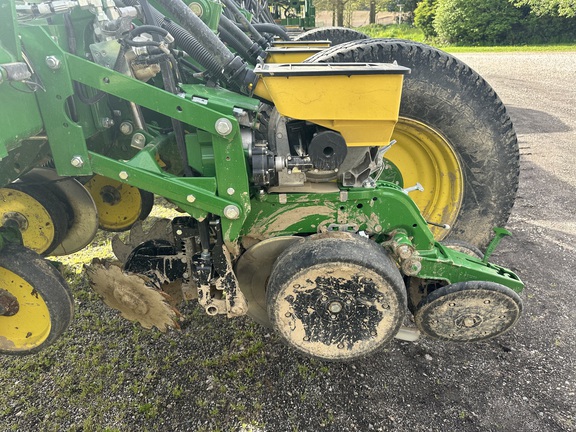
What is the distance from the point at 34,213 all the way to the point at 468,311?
2.50 metres

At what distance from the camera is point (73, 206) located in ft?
8.95

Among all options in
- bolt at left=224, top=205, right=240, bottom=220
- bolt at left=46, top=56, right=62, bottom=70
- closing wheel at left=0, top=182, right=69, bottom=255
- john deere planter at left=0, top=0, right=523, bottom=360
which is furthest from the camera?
closing wheel at left=0, top=182, right=69, bottom=255

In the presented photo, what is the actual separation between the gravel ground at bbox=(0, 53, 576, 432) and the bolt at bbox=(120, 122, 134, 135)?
1206mm

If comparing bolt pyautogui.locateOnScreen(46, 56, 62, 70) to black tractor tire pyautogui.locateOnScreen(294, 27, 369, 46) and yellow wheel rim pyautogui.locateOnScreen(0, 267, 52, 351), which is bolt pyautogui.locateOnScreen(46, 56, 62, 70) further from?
black tractor tire pyautogui.locateOnScreen(294, 27, 369, 46)

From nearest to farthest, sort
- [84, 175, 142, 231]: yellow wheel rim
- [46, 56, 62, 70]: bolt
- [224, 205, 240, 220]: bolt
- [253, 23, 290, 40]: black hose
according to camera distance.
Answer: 1. [46, 56, 62, 70]: bolt
2. [224, 205, 240, 220]: bolt
3. [84, 175, 142, 231]: yellow wheel rim
4. [253, 23, 290, 40]: black hose

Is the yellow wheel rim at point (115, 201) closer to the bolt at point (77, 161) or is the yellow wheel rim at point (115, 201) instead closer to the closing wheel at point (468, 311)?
the bolt at point (77, 161)

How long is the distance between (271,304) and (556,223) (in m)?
3.08

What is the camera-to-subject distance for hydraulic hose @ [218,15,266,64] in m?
2.94

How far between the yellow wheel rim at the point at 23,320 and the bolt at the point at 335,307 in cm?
133

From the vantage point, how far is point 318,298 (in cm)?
191

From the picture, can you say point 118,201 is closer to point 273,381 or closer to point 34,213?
point 34,213

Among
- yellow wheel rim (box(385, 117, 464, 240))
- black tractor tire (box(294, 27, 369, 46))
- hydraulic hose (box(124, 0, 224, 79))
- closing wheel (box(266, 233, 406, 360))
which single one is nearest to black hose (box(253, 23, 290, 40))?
black tractor tire (box(294, 27, 369, 46))

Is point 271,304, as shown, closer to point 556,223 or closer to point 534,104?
point 556,223

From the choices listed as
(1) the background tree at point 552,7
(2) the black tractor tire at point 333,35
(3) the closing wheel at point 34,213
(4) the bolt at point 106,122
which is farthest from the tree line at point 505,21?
(3) the closing wheel at point 34,213
